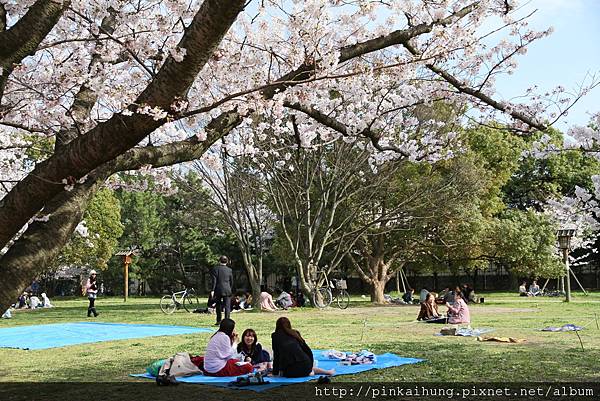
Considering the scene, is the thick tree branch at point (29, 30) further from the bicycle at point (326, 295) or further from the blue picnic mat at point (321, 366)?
the bicycle at point (326, 295)

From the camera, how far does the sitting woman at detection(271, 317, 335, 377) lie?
6.47 m

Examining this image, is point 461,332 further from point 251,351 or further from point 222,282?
point 222,282

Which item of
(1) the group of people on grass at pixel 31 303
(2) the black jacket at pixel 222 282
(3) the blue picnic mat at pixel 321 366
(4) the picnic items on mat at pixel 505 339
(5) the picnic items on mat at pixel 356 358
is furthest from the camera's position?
(1) the group of people on grass at pixel 31 303

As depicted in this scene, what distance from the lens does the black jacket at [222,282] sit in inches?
520

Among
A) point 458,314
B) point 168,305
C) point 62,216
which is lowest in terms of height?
point 458,314

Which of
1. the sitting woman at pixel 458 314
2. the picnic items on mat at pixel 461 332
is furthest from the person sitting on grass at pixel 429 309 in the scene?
the picnic items on mat at pixel 461 332

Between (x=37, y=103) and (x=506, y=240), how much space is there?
1940 centimetres

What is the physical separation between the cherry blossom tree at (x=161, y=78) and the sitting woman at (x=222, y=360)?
→ 2236mm

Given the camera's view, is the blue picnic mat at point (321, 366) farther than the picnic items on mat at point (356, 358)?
No

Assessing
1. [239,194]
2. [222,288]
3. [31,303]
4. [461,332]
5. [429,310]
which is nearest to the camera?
[461,332]

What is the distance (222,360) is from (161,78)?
151 inches

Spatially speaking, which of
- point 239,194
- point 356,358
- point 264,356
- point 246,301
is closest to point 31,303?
point 246,301

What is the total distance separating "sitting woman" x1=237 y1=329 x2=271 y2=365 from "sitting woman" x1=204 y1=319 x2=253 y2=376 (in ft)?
0.75

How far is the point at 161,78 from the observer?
12.5 ft
